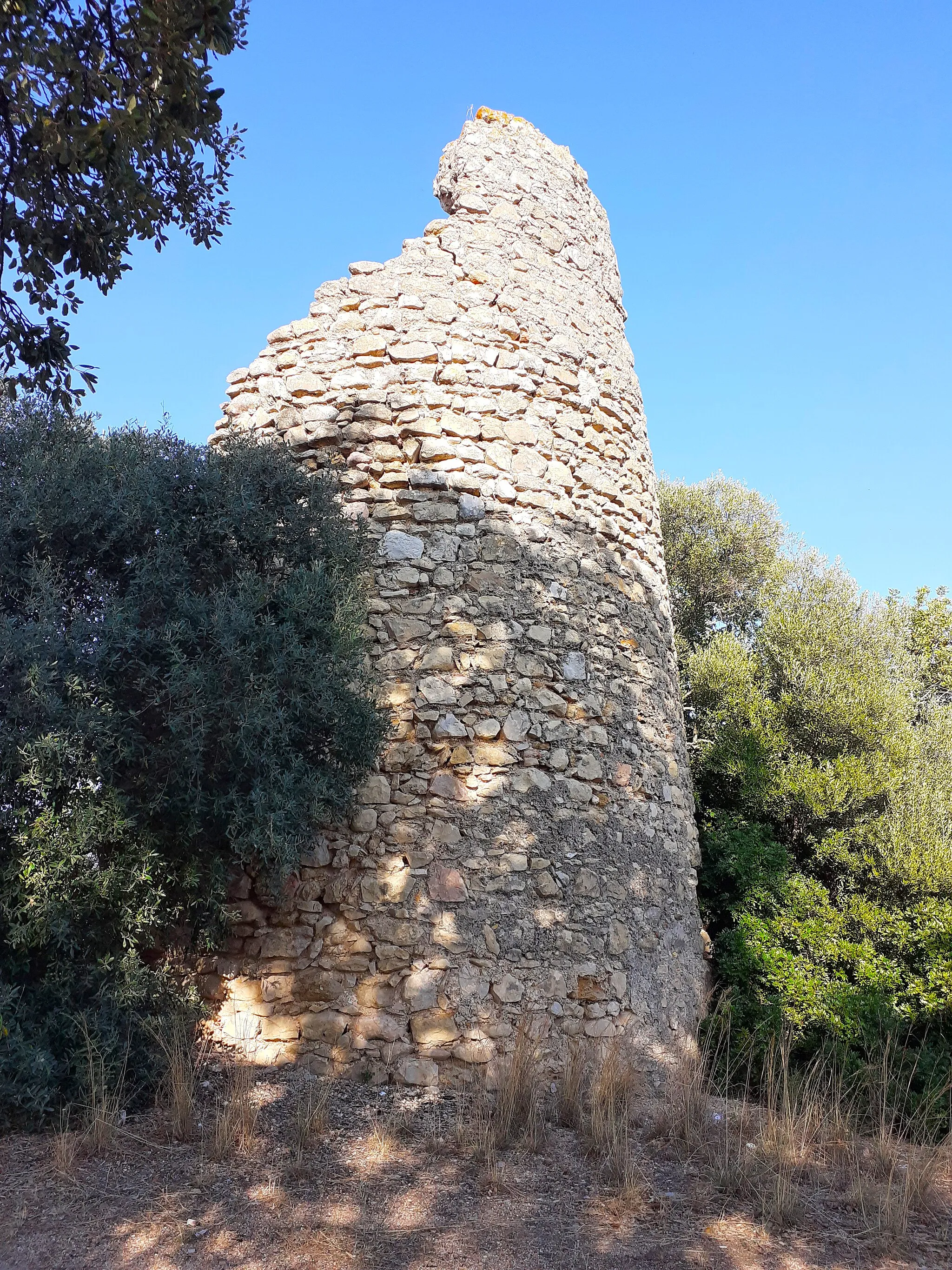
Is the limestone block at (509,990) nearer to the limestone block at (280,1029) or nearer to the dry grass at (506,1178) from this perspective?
the dry grass at (506,1178)

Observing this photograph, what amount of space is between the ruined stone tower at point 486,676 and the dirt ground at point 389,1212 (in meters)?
0.87

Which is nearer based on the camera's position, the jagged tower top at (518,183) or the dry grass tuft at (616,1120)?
the dry grass tuft at (616,1120)

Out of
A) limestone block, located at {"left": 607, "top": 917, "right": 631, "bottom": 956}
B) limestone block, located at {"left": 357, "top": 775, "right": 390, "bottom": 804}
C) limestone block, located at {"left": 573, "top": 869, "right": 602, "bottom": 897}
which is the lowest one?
limestone block, located at {"left": 607, "top": 917, "right": 631, "bottom": 956}

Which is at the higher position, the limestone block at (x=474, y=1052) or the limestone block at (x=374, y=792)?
the limestone block at (x=374, y=792)

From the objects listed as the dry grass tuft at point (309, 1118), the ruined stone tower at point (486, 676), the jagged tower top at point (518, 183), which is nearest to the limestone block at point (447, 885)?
the ruined stone tower at point (486, 676)

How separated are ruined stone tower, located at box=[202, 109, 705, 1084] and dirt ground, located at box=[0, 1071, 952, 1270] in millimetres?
871

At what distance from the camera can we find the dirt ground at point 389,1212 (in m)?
3.82

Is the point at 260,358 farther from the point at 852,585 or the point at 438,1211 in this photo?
the point at 852,585

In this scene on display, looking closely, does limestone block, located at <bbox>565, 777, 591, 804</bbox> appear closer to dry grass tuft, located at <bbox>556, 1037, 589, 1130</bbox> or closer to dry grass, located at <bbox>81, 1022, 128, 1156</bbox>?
dry grass tuft, located at <bbox>556, 1037, 589, 1130</bbox>

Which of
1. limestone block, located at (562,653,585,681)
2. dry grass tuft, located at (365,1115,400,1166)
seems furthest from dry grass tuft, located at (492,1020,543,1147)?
limestone block, located at (562,653,585,681)

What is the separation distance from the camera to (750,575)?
1351 centimetres

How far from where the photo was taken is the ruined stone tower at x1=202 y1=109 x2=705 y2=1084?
559 centimetres

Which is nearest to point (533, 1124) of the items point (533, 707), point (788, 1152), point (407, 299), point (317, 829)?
point (788, 1152)

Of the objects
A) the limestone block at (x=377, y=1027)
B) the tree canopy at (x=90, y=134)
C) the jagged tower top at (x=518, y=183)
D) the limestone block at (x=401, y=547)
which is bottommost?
the limestone block at (x=377, y=1027)
